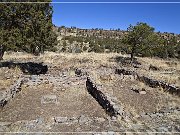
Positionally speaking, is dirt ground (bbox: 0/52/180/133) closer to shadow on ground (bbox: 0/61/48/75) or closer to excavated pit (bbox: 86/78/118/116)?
excavated pit (bbox: 86/78/118/116)

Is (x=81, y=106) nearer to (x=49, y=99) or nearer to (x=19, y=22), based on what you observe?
(x=49, y=99)

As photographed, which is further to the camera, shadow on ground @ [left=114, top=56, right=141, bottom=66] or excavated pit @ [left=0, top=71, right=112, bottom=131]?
shadow on ground @ [left=114, top=56, right=141, bottom=66]

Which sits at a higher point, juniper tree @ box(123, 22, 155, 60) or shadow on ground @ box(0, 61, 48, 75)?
juniper tree @ box(123, 22, 155, 60)

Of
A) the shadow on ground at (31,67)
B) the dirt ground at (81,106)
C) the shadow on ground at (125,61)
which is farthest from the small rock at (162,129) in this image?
the shadow on ground at (125,61)

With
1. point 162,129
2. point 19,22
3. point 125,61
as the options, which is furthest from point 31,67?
point 162,129

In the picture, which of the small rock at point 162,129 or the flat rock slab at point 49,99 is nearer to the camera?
the small rock at point 162,129

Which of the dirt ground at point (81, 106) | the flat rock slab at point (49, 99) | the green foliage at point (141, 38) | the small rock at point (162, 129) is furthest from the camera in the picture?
the green foliage at point (141, 38)

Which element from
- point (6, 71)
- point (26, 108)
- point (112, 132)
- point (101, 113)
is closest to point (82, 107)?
point (101, 113)

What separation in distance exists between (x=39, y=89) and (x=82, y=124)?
30.9ft

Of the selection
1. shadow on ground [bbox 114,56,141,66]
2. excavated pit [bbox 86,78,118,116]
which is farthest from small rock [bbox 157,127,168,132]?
shadow on ground [bbox 114,56,141,66]

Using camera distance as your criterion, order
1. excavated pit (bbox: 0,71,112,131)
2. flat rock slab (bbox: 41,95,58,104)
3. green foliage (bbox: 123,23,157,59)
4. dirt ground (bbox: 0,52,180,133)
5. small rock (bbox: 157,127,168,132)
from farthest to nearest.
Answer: green foliage (bbox: 123,23,157,59) → flat rock slab (bbox: 41,95,58,104) → excavated pit (bbox: 0,71,112,131) → dirt ground (bbox: 0,52,180,133) → small rock (bbox: 157,127,168,132)

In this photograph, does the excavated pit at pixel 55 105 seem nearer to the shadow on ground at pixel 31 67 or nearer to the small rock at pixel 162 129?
the small rock at pixel 162 129

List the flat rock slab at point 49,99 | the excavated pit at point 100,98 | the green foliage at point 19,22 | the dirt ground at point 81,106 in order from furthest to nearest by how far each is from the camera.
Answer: the green foliage at point 19,22
the flat rock slab at point 49,99
the excavated pit at point 100,98
the dirt ground at point 81,106

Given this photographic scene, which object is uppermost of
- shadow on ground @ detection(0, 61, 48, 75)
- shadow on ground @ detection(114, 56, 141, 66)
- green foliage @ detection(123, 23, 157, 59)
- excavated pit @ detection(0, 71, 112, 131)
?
green foliage @ detection(123, 23, 157, 59)
